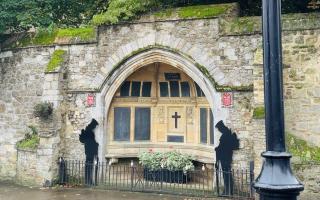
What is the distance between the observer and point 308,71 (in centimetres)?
882

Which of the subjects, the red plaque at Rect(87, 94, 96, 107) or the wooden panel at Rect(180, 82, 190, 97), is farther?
the wooden panel at Rect(180, 82, 190, 97)

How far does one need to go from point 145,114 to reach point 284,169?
32.6 ft

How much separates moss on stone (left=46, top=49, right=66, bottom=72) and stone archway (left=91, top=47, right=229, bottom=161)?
1647 mm

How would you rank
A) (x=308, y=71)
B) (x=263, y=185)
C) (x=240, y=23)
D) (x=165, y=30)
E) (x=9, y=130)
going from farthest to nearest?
(x=9, y=130) < (x=165, y=30) < (x=240, y=23) < (x=308, y=71) < (x=263, y=185)

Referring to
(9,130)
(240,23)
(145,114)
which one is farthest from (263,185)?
(9,130)

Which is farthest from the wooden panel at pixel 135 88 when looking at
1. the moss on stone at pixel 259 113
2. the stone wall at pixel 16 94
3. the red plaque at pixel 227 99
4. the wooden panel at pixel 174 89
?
the moss on stone at pixel 259 113

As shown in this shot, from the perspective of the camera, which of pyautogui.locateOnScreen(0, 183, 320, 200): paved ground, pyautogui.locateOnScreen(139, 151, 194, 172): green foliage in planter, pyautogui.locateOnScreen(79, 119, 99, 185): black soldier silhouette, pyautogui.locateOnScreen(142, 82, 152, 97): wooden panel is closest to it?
pyautogui.locateOnScreen(0, 183, 320, 200): paved ground

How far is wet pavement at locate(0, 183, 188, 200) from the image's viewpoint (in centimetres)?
933

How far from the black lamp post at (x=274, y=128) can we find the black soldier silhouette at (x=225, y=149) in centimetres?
754

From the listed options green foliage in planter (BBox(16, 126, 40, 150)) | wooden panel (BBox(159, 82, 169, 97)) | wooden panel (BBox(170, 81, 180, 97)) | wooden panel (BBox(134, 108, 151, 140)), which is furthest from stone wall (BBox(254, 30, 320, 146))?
green foliage in planter (BBox(16, 126, 40, 150))

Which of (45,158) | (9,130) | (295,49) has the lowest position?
(45,158)

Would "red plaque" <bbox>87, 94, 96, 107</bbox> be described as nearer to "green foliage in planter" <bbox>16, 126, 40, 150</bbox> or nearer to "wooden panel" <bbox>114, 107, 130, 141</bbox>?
"wooden panel" <bbox>114, 107, 130, 141</bbox>

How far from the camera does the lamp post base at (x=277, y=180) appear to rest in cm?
202

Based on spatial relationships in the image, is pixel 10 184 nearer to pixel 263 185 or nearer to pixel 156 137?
pixel 156 137
